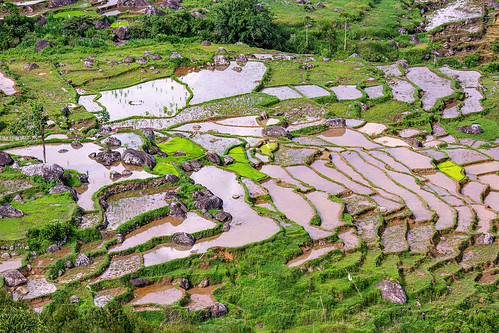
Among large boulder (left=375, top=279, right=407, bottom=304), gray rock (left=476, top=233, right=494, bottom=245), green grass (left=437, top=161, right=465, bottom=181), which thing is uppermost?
large boulder (left=375, top=279, right=407, bottom=304)

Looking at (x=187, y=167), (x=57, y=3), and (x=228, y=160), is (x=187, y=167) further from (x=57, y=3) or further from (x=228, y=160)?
(x=57, y=3)

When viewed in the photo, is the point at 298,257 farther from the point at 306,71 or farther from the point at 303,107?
the point at 306,71

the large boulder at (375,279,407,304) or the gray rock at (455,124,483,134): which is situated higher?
A: the large boulder at (375,279,407,304)

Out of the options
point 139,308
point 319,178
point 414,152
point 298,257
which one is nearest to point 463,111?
point 414,152

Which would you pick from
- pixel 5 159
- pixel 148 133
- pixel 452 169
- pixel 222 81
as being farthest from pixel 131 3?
pixel 452 169

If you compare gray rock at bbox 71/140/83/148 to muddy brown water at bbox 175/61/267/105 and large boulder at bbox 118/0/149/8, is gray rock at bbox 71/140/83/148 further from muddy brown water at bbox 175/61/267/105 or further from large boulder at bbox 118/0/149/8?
large boulder at bbox 118/0/149/8

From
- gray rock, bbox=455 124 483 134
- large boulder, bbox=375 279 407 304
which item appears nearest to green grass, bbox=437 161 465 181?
gray rock, bbox=455 124 483 134

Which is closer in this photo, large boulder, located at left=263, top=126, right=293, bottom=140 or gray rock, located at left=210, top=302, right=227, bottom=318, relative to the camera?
gray rock, located at left=210, top=302, right=227, bottom=318
